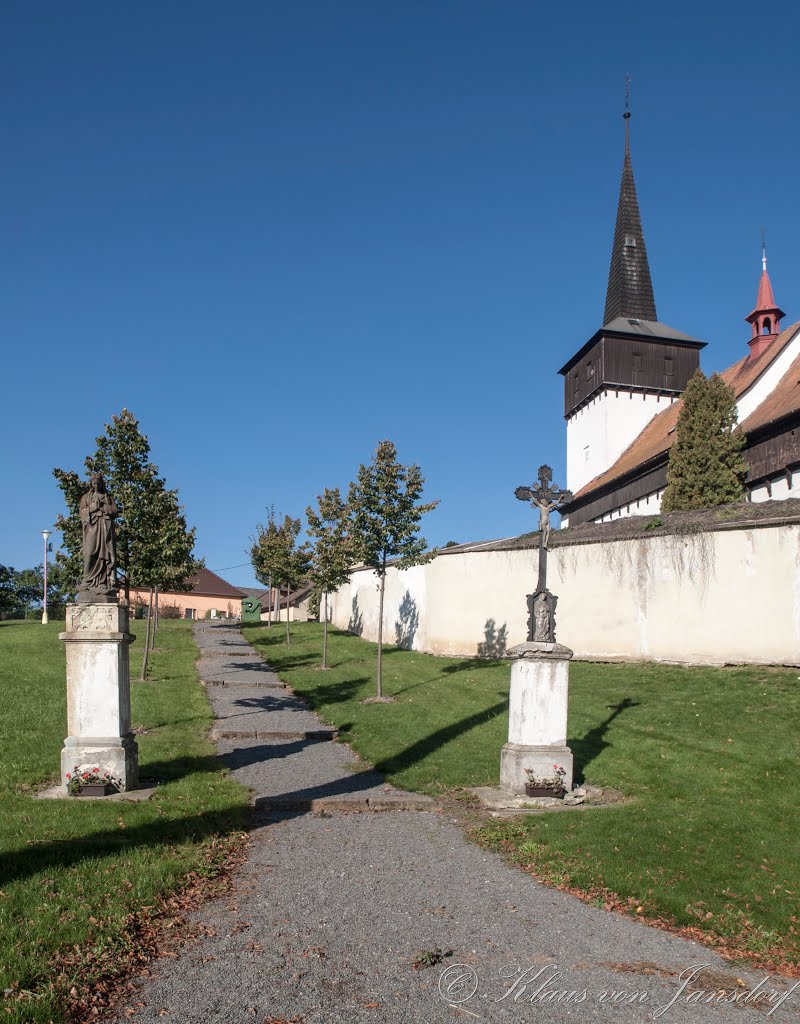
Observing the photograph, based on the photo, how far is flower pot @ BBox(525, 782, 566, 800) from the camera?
9.60 metres

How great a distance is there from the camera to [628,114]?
58.6 meters

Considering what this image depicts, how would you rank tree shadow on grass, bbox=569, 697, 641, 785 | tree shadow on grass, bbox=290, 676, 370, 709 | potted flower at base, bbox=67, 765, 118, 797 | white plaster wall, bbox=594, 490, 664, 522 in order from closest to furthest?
potted flower at base, bbox=67, 765, 118, 797 → tree shadow on grass, bbox=569, 697, 641, 785 → tree shadow on grass, bbox=290, 676, 370, 709 → white plaster wall, bbox=594, 490, 664, 522

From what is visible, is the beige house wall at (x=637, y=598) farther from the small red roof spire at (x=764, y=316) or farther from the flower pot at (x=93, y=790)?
the small red roof spire at (x=764, y=316)

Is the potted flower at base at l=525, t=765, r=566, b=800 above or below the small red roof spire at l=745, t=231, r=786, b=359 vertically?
below

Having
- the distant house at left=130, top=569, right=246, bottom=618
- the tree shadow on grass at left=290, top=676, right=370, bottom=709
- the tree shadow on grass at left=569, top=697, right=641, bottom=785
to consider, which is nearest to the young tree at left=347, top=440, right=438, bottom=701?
the tree shadow on grass at left=290, top=676, right=370, bottom=709

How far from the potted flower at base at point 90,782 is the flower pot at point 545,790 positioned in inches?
205

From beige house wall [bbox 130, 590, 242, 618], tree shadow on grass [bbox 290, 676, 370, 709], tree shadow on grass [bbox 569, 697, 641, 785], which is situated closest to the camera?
tree shadow on grass [bbox 569, 697, 641, 785]

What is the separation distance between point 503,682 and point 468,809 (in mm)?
9396

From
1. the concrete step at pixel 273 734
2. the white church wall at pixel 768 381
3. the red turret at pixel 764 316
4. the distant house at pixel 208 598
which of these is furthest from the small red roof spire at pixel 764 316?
the distant house at pixel 208 598

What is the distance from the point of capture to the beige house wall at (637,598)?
56.2 ft

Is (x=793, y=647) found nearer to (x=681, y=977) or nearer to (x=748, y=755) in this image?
(x=748, y=755)

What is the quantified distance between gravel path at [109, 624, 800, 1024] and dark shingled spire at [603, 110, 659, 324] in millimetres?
49422

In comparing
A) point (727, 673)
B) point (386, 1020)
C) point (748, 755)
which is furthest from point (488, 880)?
point (727, 673)

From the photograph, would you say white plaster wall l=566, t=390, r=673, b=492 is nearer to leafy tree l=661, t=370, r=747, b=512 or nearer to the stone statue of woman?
leafy tree l=661, t=370, r=747, b=512
